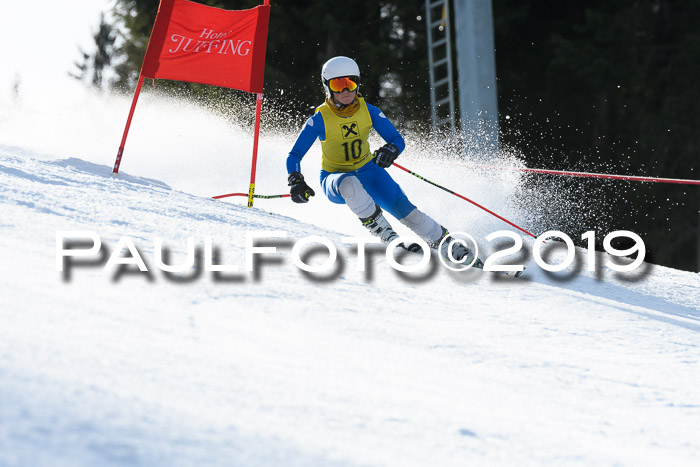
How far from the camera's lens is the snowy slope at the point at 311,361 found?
5.17 feet

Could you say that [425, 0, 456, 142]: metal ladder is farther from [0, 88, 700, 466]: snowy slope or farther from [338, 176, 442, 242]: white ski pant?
[0, 88, 700, 466]: snowy slope

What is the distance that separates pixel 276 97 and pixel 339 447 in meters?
12.5

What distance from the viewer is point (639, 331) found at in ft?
10.8

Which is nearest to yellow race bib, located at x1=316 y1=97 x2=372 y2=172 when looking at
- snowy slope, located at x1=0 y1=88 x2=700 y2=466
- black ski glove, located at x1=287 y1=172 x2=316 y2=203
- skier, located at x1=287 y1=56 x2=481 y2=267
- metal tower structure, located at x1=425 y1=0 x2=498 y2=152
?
skier, located at x1=287 y1=56 x2=481 y2=267

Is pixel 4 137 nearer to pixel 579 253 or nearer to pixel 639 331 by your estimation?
pixel 579 253

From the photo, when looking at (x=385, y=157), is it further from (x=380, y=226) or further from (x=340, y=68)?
(x=340, y=68)

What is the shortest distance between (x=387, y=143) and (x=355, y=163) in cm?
23

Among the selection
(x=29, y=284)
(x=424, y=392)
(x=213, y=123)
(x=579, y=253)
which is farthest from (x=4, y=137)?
(x=424, y=392)

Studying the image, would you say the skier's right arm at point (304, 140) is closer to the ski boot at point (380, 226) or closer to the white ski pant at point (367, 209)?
the white ski pant at point (367, 209)

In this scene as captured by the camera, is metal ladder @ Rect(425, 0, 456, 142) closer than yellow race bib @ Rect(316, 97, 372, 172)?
No

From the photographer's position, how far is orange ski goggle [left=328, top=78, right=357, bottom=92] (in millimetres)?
4648

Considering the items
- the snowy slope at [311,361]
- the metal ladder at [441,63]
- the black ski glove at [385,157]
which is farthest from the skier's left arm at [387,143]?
the metal ladder at [441,63]

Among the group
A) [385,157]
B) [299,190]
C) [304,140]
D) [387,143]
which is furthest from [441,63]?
[299,190]

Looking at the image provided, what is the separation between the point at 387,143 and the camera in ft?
15.7
